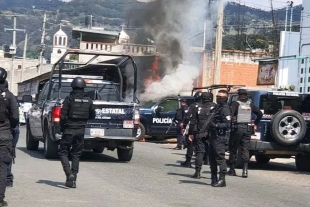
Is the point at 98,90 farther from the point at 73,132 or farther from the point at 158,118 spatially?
the point at 158,118

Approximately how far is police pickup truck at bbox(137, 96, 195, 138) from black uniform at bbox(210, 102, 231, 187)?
13217 millimetres

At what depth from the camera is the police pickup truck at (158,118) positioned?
85.4 ft

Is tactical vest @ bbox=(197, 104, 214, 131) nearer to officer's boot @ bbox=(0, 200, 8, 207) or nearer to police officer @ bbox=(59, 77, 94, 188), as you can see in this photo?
police officer @ bbox=(59, 77, 94, 188)

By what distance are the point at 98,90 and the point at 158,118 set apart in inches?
356

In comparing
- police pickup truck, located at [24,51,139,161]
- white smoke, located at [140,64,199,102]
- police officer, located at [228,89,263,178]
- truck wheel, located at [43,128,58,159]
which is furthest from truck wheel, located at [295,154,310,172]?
white smoke, located at [140,64,199,102]

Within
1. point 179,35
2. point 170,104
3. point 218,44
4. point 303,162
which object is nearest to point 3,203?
point 303,162

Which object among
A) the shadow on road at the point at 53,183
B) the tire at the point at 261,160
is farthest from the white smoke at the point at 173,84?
the shadow on road at the point at 53,183

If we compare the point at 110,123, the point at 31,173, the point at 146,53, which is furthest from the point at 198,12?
the point at 31,173

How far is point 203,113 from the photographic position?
44.4 ft

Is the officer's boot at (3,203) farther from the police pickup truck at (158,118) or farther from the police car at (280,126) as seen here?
the police pickup truck at (158,118)

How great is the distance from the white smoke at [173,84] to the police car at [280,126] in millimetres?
15773

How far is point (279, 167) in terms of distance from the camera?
18156 mm

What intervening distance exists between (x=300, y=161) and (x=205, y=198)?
6.56 meters

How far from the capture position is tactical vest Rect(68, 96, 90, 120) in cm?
1148
